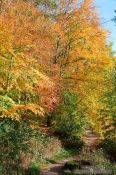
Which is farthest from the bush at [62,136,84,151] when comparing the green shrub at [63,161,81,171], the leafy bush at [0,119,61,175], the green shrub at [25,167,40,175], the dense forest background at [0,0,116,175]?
the green shrub at [25,167,40,175]

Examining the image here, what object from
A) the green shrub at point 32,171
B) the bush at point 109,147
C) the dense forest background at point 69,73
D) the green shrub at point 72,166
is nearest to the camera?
the green shrub at point 32,171

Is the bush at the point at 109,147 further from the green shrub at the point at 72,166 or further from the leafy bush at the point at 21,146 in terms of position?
the green shrub at the point at 72,166

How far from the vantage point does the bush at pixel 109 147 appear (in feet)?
84.1

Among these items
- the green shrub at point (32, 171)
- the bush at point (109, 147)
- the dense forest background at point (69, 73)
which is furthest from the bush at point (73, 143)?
the green shrub at point (32, 171)

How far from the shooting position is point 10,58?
1401 cm

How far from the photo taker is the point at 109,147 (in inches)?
1049

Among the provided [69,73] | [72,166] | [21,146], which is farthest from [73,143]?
[21,146]

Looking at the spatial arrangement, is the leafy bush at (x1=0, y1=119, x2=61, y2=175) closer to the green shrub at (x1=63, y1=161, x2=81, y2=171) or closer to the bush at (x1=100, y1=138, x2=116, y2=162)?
the green shrub at (x1=63, y1=161, x2=81, y2=171)

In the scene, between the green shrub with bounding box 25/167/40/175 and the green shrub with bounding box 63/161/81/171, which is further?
the green shrub with bounding box 63/161/81/171

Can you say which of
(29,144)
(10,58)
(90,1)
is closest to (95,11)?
(90,1)

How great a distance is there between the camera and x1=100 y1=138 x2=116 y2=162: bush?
2563 centimetres

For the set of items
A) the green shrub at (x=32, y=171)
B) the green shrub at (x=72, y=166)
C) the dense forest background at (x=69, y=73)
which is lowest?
the green shrub at (x=32, y=171)

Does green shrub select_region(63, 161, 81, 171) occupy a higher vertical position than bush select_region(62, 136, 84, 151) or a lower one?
lower

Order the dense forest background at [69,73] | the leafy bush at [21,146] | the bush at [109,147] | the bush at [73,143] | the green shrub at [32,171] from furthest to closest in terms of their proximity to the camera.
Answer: the bush at [73,143], the bush at [109,147], the dense forest background at [69,73], the green shrub at [32,171], the leafy bush at [21,146]
